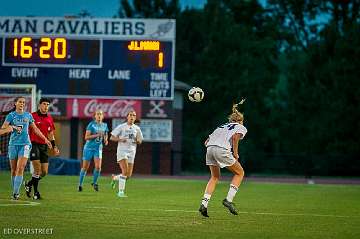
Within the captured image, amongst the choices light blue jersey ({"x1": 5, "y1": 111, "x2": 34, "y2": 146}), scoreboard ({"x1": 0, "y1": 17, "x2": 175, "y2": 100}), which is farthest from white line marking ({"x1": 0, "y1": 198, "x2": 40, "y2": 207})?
scoreboard ({"x1": 0, "y1": 17, "x2": 175, "y2": 100})

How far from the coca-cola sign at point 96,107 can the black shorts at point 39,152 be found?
19011mm

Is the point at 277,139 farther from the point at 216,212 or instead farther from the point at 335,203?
the point at 216,212

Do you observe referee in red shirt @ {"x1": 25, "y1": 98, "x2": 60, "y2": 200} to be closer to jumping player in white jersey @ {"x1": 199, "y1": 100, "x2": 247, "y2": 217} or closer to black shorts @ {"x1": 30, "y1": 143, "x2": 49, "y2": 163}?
black shorts @ {"x1": 30, "y1": 143, "x2": 49, "y2": 163}

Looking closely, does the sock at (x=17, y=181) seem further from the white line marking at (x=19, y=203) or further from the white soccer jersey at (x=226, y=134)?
the white soccer jersey at (x=226, y=134)

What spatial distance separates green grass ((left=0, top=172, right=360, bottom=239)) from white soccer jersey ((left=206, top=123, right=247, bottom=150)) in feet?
4.03

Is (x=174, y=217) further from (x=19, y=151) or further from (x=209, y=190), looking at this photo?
(x=19, y=151)

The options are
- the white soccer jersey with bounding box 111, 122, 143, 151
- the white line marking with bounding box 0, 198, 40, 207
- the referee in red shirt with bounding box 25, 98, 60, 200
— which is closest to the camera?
the white line marking with bounding box 0, 198, 40, 207

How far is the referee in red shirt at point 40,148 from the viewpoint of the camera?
20266 mm

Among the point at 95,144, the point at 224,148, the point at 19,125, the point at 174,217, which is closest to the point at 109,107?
the point at 95,144

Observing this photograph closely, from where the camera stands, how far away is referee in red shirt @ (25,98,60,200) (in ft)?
66.5

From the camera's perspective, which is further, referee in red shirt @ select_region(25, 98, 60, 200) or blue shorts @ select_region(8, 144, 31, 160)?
referee in red shirt @ select_region(25, 98, 60, 200)

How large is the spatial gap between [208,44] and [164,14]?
6.17m

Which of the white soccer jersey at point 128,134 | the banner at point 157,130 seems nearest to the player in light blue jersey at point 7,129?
the white soccer jersey at point 128,134

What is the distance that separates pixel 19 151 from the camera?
1912cm
